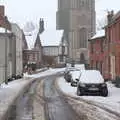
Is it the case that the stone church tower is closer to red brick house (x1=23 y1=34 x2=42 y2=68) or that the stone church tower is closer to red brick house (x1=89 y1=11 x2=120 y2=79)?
red brick house (x1=23 y1=34 x2=42 y2=68)

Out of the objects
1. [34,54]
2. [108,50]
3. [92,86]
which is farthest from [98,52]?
[34,54]

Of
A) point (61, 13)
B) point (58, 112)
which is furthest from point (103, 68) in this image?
point (61, 13)

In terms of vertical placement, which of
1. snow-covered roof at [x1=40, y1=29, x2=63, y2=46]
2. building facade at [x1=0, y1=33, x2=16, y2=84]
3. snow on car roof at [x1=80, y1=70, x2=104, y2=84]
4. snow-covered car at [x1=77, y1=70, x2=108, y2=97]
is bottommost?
snow-covered car at [x1=77, y1=70, x2=108, y2=97]

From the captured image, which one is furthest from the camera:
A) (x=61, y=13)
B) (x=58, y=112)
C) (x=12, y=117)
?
(x=61, y=13)

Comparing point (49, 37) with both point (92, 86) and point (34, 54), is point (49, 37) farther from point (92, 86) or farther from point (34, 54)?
point (92, 86)

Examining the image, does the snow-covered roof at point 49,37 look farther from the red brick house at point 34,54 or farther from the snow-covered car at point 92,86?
the snow-covered car at point 92,86

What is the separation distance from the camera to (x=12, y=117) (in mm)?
20016

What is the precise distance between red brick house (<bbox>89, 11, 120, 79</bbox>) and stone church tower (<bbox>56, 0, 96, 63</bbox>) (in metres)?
63.1

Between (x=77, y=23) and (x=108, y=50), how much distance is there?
86047 millimetres

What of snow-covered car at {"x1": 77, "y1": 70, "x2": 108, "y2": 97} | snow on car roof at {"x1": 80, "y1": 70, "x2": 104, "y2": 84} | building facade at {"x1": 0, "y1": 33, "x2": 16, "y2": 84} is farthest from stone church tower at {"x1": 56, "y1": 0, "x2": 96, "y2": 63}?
snow-covered car at {"x1": 77, "y1": 70, "x2": 108, "y2": 97}

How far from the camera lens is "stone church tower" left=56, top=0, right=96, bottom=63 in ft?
443

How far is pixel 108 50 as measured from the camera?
54.5m

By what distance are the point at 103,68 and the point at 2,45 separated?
1319 centimetres

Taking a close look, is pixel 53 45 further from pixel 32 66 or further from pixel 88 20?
pixel 32 66
